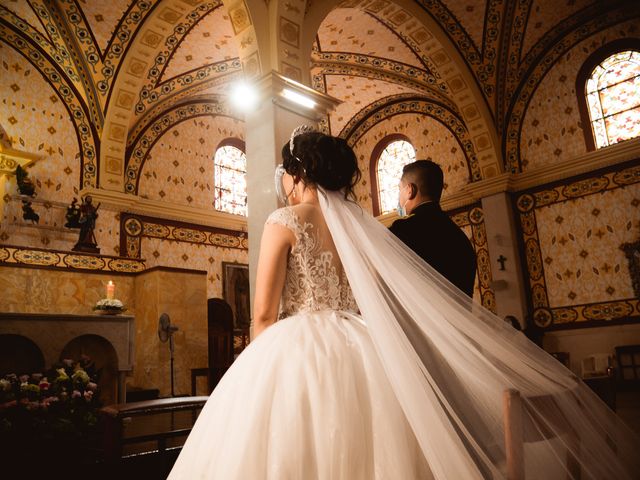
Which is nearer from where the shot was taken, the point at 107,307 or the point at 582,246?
the point at 107,307

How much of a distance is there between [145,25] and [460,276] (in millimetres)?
8684

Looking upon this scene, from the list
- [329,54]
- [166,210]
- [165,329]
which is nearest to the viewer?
[165,329]

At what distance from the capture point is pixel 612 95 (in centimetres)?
990

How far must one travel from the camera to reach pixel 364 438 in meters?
Answer: 1.58

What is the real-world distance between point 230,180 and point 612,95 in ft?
29.0

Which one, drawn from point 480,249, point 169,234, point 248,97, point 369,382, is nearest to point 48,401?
point 369,382

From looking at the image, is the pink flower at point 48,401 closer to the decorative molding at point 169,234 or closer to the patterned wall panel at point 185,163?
the decorative molding at point 169,234

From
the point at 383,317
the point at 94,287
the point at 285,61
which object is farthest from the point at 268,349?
the point at 94,287

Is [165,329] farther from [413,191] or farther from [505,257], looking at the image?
[505,257]

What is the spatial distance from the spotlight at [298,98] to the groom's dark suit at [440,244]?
3319 mm


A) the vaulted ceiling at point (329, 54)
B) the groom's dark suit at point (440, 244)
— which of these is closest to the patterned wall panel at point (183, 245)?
the vaulted ceiling at point (329, 54)

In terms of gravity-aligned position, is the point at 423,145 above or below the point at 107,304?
above

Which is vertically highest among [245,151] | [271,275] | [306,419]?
[245,151]

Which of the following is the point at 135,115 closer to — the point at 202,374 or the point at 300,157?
the point at 202,374
